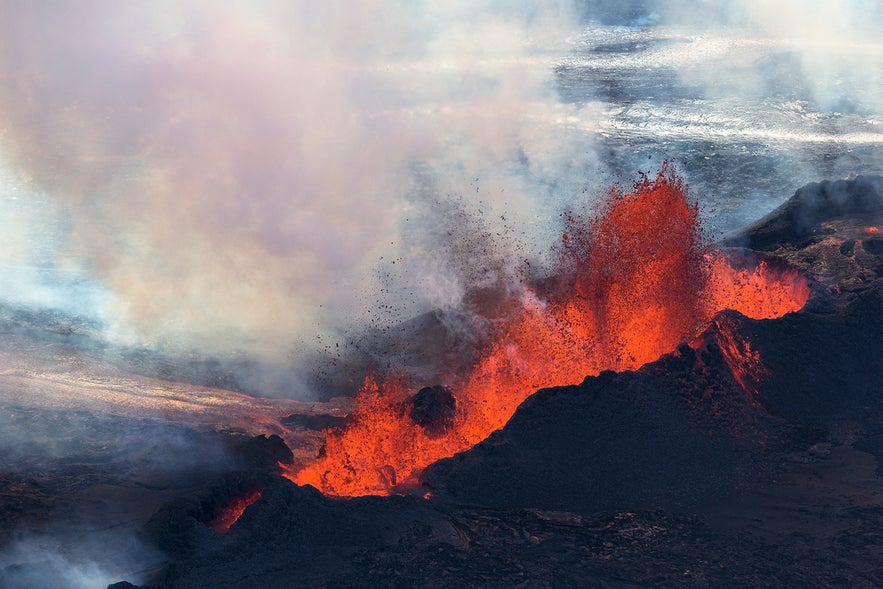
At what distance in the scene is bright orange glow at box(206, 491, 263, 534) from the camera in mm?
12812

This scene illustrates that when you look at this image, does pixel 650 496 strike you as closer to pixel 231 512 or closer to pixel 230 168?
pixel 231 512

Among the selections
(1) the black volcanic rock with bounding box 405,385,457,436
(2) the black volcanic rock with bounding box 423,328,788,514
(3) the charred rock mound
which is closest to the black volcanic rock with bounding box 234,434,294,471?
(3) the charred rock mound

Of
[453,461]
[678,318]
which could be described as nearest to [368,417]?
[453,461]

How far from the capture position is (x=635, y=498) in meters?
13.5

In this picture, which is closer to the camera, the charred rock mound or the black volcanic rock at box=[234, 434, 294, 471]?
the charred rock mound

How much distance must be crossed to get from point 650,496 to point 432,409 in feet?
13.2

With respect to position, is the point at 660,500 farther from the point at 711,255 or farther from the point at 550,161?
the point at 550,161

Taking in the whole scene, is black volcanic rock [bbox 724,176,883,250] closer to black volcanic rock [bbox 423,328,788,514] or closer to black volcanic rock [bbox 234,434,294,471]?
black volcanic rock [bbox 423,328,788,514]

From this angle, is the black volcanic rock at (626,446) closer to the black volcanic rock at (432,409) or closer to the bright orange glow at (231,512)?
the black volcanic rock at (432,409)

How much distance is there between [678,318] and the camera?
722 inches

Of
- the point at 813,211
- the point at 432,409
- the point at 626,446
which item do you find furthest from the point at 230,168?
the point at 813,211

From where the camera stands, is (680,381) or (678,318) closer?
(680,381)

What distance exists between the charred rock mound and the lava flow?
3.13ft

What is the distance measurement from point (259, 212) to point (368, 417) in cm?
707
